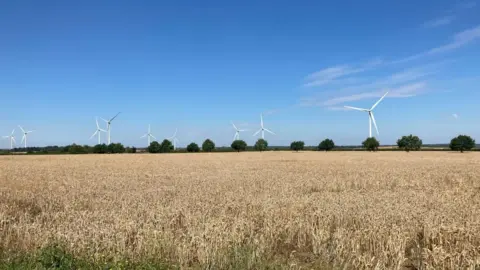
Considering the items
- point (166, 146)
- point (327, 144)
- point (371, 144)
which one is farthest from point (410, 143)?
point (166, 146)

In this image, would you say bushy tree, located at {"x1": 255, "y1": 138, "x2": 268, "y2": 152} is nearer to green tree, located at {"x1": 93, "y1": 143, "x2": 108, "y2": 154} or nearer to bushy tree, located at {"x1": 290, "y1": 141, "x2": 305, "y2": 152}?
bushy tree, located at {"x1": 290, "y1": 141, "x2": 305, "y2": 152}

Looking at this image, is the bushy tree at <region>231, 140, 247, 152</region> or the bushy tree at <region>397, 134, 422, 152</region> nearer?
the bushy tree at <region>397, 134, 422, 152</region>

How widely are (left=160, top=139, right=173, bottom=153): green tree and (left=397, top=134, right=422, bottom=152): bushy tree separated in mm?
88151

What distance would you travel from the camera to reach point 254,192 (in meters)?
18.2

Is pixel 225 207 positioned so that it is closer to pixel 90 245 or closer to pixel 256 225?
pixel 256 225

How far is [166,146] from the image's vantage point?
156000 millimetres

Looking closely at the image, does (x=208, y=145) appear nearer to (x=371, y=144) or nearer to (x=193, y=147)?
(x=193, y=147)

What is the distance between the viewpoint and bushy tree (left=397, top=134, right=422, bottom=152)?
125 meters

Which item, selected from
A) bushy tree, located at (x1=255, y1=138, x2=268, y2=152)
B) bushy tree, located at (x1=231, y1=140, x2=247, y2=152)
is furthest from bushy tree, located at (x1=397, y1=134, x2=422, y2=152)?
bushy tree, located at (x1=231, y1=140, x2=247, y2=152)

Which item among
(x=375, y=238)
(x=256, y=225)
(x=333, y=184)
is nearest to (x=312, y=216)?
(x=256, y=225)

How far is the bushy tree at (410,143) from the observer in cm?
12531

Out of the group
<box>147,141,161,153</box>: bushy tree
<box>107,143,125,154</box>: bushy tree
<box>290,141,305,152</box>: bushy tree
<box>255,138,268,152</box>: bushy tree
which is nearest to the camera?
<box>107,143,125,154</box>: bushy tree

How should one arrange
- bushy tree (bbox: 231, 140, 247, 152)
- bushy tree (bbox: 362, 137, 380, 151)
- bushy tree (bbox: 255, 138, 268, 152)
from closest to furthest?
bushy tree (bbox: 362, 137, 380, 151) → bushy tree (bbox: 231, 140, 247, 152) → bushy tree (bbox: 255, 138, 268, 152)

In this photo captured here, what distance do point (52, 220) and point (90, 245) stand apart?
353 centimetres
